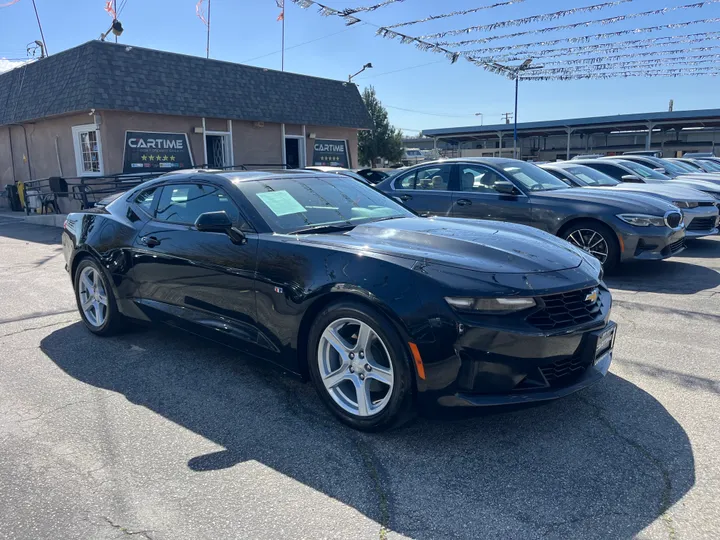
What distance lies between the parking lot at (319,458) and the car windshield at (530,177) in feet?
11.9

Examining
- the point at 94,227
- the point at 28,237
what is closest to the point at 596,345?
the point at 94,227

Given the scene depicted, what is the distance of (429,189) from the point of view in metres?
8.34

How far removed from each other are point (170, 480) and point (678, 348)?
3952 millimetres

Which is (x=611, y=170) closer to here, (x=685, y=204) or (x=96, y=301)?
(x=685, y=204)

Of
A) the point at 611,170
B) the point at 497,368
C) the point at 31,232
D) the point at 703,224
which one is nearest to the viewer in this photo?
the point at 497,368

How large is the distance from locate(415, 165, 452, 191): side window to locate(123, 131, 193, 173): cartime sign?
9.81 m

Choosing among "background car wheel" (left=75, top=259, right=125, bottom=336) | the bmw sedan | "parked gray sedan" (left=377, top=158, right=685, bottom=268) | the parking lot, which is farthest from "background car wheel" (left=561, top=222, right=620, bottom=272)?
"background car wheel" (left=75, top=259, right=125, bottom=336)

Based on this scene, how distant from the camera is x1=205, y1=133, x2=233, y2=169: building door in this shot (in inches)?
686

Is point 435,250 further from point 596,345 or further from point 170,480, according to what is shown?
point 170,480

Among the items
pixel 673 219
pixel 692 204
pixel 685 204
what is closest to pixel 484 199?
pixel 673 219

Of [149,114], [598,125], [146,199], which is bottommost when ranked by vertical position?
[146,199]

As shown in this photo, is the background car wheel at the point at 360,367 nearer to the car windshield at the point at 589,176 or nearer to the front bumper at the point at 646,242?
the front bumper at the point at 646,242

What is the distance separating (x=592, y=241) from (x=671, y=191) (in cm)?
325

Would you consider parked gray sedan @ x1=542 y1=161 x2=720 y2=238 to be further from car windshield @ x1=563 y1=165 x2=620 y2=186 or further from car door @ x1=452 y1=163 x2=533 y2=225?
car door @ x1=452 y1=163 x2=533 y2=225
